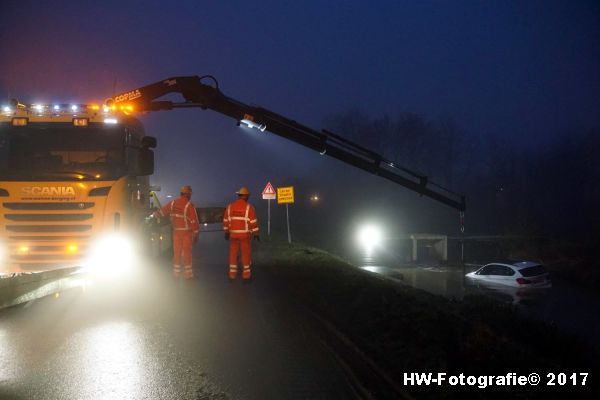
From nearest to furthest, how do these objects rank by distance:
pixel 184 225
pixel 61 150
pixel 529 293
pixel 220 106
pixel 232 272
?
pixel 61 150 → pixel 184 225 → pixel 232 272 → pixel 220 106 → pixel 529 293

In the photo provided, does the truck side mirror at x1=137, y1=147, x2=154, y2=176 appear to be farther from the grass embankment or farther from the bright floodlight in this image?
the bright floodlight

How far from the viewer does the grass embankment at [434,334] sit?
511 cm

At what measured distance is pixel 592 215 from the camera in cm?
4112

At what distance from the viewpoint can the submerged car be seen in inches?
781

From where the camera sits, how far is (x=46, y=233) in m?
8.86

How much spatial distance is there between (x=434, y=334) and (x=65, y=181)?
6.60 m

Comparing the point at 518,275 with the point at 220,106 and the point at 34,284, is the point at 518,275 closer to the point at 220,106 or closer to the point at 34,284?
the point at 220,106

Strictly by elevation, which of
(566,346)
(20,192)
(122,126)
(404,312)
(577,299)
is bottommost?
(577,299)

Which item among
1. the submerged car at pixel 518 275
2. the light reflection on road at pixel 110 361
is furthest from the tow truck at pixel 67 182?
the submerged car at pixel 518 275

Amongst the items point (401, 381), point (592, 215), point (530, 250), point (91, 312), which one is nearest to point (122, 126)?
point (91, 312)

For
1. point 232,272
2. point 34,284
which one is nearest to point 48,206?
point 34,284

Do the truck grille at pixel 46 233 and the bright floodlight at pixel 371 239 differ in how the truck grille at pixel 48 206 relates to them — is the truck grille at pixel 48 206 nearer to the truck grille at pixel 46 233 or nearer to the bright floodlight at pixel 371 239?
the truck grille at pixel 46 233

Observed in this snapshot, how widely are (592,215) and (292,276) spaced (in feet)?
123

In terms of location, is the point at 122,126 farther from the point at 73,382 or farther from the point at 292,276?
the point at 73,382
